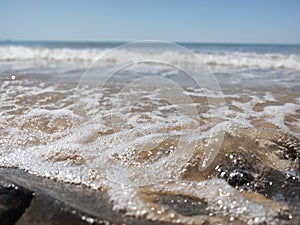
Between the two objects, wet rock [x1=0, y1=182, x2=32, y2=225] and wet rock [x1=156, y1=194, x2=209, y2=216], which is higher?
wet rock [x1=0, y1=182, x2=32, y2=225]

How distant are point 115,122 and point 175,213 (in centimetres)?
196

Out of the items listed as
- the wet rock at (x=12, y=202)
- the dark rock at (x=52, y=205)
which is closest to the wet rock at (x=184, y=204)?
the dark rock at (x=52, y=205)

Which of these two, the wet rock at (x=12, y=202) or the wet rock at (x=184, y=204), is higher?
the wet rock at (x=12, y=202)

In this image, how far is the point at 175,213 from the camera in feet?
6.03

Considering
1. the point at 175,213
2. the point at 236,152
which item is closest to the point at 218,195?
the point at 175,213

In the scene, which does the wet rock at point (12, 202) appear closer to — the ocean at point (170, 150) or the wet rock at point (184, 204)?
the ocean at point (170, 150)

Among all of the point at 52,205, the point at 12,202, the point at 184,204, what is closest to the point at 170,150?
the point at 184,204

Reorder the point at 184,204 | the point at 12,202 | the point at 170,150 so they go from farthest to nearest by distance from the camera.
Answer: the point at 170,150, the point at 184,204, the point at 12,202

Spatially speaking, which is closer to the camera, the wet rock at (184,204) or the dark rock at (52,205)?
the dark rock at (52,205)

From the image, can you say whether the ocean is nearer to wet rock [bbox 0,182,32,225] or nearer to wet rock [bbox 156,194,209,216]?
wet rock [bbox 156,194,209,216]

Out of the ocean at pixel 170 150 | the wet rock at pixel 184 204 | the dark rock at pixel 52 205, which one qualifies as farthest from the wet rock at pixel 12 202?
the wet rock at pixel 184 204

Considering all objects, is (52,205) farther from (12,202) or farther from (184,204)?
(184,204)

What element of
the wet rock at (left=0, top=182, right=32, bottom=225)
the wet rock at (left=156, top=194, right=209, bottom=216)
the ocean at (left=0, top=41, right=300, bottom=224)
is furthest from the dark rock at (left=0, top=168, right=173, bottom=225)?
the wet rock at (left=156, top=194, right=209, bottom=216)

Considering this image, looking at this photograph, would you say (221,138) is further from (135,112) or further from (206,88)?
(206,88)
